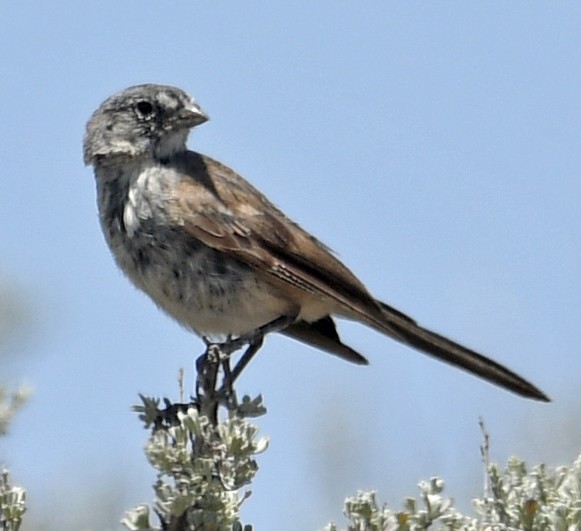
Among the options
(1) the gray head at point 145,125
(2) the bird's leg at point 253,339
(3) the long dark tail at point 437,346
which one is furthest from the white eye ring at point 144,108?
(3) the long dark tail at point 437,346

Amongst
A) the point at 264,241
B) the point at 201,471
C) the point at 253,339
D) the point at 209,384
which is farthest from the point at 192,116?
the point at 201,471

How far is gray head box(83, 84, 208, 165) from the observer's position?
5.93 m

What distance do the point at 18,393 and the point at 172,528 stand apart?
3.35 ft

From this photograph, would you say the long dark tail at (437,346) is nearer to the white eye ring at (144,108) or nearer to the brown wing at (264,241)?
the brown wing at (264,241)

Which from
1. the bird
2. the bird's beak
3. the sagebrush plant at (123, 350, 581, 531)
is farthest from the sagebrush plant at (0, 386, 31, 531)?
the bird's beak

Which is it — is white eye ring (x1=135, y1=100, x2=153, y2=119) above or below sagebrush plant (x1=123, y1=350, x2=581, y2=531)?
above

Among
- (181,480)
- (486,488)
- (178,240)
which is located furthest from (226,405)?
(178,240)

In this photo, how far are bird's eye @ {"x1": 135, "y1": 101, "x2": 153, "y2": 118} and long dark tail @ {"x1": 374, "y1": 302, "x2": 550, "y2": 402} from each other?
1395 millimetres

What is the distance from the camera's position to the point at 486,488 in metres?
3.78

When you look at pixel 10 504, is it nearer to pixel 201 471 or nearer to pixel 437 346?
pixel 201 471

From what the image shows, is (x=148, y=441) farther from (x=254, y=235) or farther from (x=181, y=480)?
(x=254, y=235)

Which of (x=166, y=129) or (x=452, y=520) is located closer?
(x=452, y=520)

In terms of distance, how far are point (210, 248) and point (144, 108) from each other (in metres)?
0.93

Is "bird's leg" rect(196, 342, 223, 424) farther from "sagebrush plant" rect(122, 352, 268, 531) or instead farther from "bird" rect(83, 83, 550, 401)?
"bird" rect(83, 83, 550, 401)
